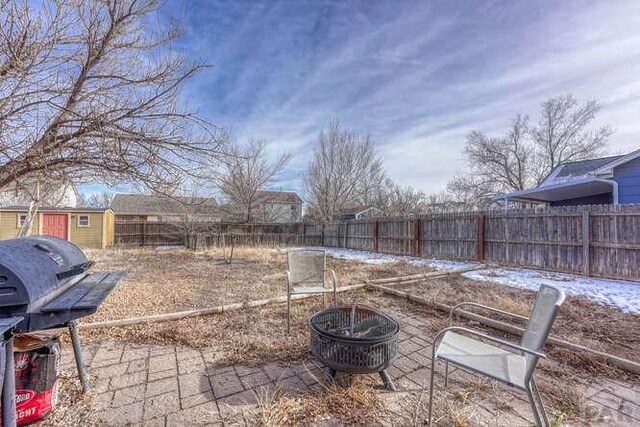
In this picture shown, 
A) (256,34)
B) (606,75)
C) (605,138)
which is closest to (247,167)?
(256,34)

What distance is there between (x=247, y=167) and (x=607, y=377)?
16389mm

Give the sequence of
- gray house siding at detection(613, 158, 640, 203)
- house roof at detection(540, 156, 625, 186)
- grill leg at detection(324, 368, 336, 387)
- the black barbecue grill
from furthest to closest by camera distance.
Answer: house roof at detection(540, 156, 625, 186), gray house siding at detection(613, 158, 640, 203), grill leg at detection(324, 368, 336, 387), the black barbecue grill

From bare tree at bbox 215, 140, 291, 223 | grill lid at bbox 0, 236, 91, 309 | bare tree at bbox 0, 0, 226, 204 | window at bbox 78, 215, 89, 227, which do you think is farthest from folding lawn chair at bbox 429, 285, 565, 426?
window at bbox 78, 215, 89, 227

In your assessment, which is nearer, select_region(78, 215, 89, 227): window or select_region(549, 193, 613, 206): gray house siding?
select_region(549, 193, 613, 206): gray house siding

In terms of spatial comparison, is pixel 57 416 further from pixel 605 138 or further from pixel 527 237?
pixel 605 138

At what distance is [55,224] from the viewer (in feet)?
53.7

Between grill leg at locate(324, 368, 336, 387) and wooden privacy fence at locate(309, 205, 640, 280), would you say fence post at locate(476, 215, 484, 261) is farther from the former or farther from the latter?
grill leg at locate(324, 368, 336, 387)

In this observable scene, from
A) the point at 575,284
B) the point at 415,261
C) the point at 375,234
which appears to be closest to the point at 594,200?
the point at 575,284

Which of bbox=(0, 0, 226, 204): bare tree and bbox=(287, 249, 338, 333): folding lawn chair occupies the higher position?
bbox=(0, 0, 226, 204): bare tree

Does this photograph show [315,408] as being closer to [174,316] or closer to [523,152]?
[174,316]

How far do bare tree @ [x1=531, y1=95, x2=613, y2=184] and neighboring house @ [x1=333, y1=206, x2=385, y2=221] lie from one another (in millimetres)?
11255

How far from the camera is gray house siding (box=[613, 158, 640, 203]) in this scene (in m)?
7.88

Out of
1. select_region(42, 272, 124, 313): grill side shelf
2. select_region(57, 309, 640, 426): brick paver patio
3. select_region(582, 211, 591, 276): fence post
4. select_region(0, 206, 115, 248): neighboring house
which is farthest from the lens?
select_region(0, 206, 115, 248): neighboring house

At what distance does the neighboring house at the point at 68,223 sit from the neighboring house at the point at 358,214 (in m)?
14.5
